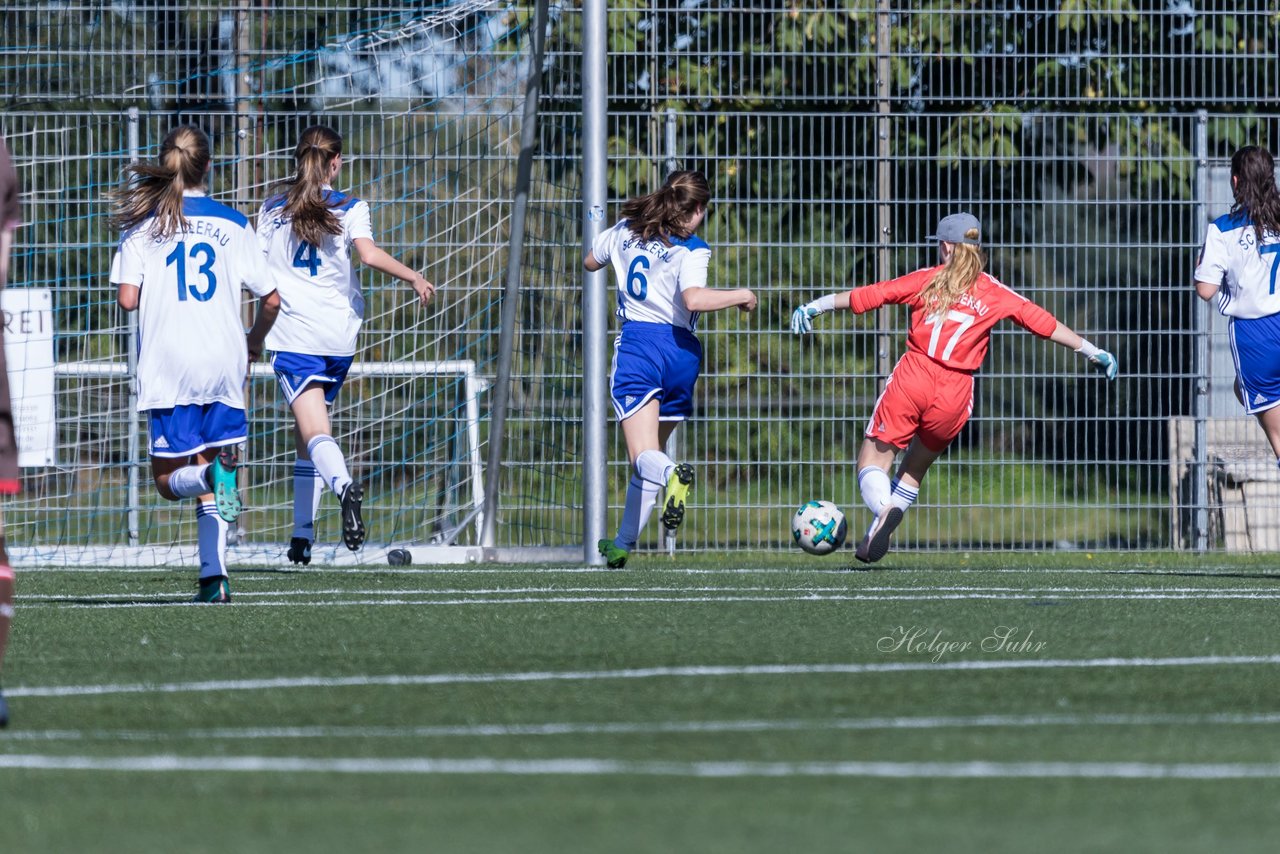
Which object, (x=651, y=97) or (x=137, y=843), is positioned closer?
(x=137, y=843)

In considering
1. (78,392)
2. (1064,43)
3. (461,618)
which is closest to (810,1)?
(1064,43)

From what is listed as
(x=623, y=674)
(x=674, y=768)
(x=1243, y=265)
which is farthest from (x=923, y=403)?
(x=674, y=768)

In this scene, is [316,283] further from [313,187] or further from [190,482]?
[190,482]

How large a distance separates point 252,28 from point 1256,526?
683 cm

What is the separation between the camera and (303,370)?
9359mm

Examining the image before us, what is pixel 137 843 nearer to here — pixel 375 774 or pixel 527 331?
pixel 375 774

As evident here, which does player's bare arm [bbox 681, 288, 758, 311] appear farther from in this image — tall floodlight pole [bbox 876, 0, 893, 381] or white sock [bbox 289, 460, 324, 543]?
tall floodlight pole [bbox 876, 0, 893, 381]

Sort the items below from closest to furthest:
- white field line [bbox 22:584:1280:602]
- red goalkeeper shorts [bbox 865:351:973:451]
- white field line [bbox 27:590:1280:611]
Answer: white field line [bbox 27:590:1280:611] < white field line [bbox 22:584:1280:602] < red goalkeeper shorts [bbox 865:351:973:451]

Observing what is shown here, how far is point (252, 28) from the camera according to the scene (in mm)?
12188

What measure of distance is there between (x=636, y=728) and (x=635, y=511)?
5386 mm

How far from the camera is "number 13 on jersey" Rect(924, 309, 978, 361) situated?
946 cm

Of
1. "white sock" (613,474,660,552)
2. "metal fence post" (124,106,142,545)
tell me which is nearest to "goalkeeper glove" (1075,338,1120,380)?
"white sock" (613,474,660,552)

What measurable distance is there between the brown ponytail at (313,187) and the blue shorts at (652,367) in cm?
156

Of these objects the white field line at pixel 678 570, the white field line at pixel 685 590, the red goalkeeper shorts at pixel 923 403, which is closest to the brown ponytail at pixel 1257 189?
the red goalkeeper shorts at pixel 923 403
